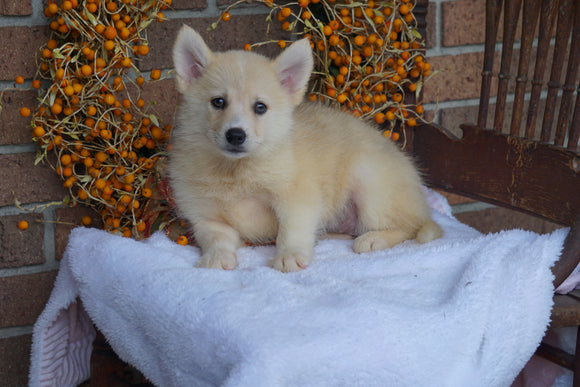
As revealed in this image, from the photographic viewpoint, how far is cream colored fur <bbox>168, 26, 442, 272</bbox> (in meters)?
1.45

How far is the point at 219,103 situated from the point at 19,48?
0.54 m

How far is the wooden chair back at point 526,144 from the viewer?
141 cm

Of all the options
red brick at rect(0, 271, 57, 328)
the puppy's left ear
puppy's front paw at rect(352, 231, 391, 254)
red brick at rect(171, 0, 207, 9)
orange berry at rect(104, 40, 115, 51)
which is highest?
red brick at rect(171, 0, 207, 9)

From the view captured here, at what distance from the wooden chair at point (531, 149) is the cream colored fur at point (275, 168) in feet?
0.50

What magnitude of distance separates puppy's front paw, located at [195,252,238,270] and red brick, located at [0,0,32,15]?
762mm

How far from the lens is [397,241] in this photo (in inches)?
61.4

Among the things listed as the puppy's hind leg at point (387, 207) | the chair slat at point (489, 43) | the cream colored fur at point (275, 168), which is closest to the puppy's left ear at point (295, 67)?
the cream colored fur at point (275, 168)

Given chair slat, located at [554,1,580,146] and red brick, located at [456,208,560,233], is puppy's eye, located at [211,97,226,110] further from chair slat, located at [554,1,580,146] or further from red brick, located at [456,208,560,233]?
red brick, located at [456,208,560,233]

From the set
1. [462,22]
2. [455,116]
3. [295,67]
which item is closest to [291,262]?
[295,67]

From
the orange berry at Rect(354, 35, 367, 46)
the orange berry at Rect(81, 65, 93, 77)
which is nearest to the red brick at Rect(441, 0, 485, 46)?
the orange berry at Rect(354, 35, 367, 46)

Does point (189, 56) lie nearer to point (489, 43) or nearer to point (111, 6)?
point (111, 6)

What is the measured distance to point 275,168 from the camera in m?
1.51

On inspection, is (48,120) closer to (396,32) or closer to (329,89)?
(329,89)

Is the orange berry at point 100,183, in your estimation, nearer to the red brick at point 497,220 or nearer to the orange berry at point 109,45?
the orange berry at point 109,45
